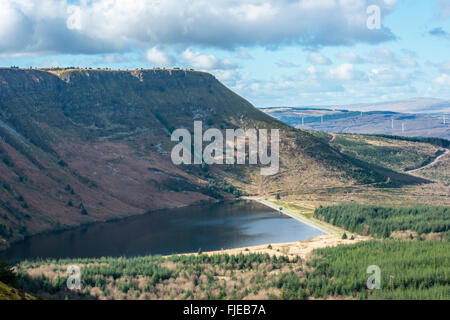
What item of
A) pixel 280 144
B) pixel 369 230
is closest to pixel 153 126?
pixel 280 144

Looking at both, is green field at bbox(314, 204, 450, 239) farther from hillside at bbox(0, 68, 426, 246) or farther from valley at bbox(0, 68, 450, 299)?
hillside at bbox(0, 68, 426, 246)

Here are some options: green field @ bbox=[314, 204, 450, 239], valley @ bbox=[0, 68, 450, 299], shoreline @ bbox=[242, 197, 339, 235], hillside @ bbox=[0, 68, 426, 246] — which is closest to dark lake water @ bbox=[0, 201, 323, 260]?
valley @ bbox=[0, 68, 450, 299]

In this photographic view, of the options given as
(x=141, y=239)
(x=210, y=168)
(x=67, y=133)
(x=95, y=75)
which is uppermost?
(x=95, y=75)

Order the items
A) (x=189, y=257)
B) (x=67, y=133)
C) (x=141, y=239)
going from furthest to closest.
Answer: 1. (x=67, y=133)
2. (x=141, y=239)
3. (x=189, y=257)

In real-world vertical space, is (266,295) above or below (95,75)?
below

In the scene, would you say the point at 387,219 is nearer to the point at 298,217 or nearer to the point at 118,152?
the point at 298,217

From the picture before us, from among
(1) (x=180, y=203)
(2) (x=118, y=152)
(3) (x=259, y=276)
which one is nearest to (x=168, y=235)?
(3) (x=259, y=276)

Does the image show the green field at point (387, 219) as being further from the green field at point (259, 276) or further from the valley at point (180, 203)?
the green field at point (259, 276)
